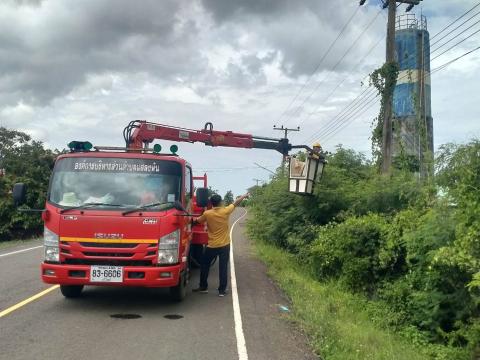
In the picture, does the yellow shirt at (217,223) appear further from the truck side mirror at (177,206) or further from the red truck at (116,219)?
the truck side mirror at (177,206)

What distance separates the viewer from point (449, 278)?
318 inches

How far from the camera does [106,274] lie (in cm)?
812

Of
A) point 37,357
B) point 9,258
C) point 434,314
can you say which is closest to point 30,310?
point 37,357

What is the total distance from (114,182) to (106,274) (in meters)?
1.55

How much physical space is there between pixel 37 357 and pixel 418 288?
250 inches

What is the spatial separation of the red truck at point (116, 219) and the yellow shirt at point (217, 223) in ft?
1.97

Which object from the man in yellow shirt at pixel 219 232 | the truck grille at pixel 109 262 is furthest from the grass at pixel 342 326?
the truck grille at pixel 109 262

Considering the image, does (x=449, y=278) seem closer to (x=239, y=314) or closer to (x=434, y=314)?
(x=434, y=314)

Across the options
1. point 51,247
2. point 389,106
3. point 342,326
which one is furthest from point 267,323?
point 389,106

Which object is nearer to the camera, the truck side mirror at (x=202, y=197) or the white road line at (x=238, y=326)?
the white road line at (x=238, y=326)

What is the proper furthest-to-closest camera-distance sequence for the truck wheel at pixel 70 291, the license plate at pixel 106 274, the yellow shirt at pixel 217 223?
the yellow shirt at pixel 217 223 → the truck wheel at pixel 70 291 → the license plate at pixel 106 274

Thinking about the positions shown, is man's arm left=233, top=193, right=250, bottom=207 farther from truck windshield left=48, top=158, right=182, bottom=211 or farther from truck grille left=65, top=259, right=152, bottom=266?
truck grille left=65, top=259, right=152, bottom=266

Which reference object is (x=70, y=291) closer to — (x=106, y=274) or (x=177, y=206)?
(x=106, y=274)

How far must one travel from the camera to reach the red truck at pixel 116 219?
8.14 metres
